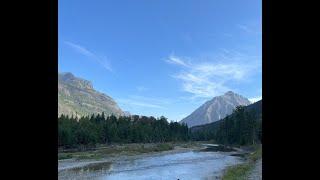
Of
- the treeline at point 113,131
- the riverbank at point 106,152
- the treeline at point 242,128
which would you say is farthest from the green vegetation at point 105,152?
the treeline at point 242,128

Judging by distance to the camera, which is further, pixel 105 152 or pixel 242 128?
pixel 242 128

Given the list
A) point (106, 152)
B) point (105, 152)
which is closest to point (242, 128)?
point (106, 152)

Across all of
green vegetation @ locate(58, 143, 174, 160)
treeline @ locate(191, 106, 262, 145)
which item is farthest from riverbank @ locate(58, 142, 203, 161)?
treeline @ locate(191, 106, 262, 145)

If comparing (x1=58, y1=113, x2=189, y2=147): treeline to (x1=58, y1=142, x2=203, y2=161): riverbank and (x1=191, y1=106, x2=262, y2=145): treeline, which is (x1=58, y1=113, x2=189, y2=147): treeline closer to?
(x1=58, y1=142, x2=203, y2=161): riverbank

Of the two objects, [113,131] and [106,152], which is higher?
[113,131]

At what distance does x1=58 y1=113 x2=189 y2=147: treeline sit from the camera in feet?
265

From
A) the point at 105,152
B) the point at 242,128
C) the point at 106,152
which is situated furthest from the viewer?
the point at 242,128

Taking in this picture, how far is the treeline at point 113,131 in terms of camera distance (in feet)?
265

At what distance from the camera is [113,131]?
93.6m

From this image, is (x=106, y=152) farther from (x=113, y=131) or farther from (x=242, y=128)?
(x=242, y=128)

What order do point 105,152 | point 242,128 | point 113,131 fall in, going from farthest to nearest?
point 113,131
point 242,128
point 105,152
